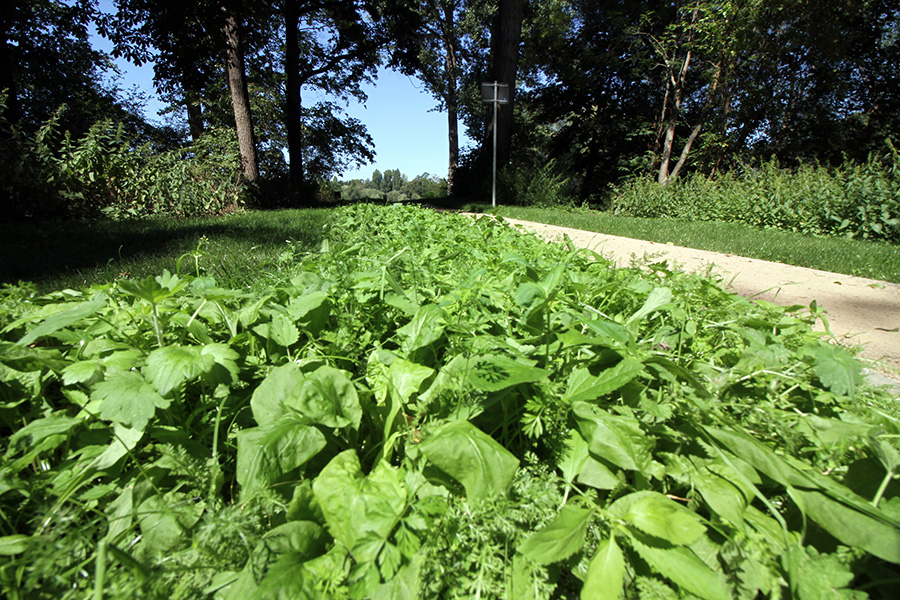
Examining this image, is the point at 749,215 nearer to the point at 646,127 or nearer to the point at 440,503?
the point at 440,503

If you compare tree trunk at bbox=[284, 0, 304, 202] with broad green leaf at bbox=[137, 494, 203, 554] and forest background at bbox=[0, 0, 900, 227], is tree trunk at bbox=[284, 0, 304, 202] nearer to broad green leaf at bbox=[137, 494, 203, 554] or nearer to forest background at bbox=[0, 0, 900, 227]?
forest background at bbox=[0, 0, 900, 227]

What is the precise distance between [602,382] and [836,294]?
3.27 metres

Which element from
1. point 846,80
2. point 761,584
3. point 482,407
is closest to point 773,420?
point 761,584

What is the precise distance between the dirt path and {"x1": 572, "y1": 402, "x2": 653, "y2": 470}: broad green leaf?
1.21m

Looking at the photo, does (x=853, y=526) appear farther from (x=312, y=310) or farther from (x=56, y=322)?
(x=56, y=322)

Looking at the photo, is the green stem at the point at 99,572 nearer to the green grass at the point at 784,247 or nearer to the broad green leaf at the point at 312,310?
the broad green leaf at the point at 312,310

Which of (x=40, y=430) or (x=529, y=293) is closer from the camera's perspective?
(x=40, y=430)

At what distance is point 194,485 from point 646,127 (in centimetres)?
2282

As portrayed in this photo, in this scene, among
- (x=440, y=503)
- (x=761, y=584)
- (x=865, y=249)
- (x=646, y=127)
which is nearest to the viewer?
(x=761, y=584)

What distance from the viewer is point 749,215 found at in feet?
28.3

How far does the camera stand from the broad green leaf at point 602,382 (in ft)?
2.92

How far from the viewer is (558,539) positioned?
0.70 metres

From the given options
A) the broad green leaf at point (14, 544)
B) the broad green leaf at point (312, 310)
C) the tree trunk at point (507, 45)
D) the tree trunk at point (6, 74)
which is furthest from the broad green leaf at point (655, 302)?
the tree trunk at point (507, 45)

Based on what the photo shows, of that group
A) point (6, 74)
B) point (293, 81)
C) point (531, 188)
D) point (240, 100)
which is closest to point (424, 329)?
point (240, 100)
